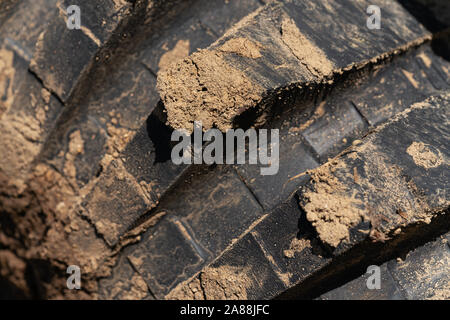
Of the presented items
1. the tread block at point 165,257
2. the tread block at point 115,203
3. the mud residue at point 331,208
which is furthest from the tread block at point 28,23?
the mud residue at point 331,208

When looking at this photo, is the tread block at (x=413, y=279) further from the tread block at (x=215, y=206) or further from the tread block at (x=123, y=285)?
the tread block at (x=123, y=285)

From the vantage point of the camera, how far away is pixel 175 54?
1.53 meters

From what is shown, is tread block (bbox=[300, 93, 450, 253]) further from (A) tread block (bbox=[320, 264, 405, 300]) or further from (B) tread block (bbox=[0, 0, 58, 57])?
(B) tread block (bbox=[0, 0, 58, 57])

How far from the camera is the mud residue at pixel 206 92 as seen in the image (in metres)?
1.23

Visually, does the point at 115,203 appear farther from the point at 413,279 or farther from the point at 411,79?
the point at 411,79

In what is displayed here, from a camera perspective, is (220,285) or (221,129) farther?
(220,285)

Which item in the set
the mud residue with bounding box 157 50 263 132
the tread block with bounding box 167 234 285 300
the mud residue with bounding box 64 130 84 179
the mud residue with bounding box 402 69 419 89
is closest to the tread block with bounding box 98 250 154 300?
the tread block with bounding box 167 234 285 300

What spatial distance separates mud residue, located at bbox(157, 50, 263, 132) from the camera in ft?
4.05

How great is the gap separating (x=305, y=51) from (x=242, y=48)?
206 millimetres

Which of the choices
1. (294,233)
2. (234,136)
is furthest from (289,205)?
(234,136)

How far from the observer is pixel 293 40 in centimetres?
137

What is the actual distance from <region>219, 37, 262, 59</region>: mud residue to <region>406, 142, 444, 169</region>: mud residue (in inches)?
20.6

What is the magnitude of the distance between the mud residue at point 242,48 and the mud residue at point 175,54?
0.91 ft

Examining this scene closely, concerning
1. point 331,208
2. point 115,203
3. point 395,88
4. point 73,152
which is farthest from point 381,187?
point 73,152
